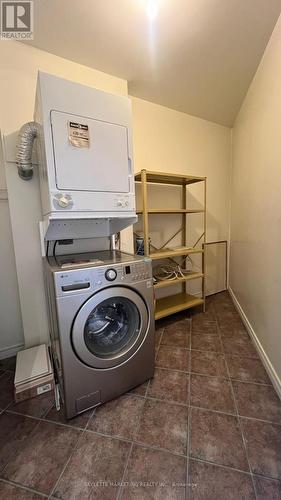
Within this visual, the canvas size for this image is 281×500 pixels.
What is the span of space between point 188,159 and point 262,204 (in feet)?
3.88

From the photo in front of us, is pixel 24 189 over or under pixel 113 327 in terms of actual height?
over

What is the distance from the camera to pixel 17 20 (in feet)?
4.32

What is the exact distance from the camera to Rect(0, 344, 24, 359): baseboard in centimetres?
173

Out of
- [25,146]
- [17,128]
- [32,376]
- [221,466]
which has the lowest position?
Result: [221,466]

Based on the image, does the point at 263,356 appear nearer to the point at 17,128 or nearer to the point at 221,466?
the point at 221,466

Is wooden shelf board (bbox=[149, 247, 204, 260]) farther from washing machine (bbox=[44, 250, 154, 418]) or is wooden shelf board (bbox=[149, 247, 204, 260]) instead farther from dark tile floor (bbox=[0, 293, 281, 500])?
dark tile floor (bbox=[0, 293, 281, 500])

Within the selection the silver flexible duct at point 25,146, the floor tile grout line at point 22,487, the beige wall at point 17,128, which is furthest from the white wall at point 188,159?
the floor tile grout line at point 22,487

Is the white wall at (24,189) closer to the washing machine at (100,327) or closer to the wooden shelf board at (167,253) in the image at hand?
the washing machine at (100,327)

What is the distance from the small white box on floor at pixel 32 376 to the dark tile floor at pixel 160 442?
0.06 metres

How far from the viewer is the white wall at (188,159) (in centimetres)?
220

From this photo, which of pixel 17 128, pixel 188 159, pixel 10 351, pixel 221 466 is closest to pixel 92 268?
pixel 221 466

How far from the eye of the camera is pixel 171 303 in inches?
92.6

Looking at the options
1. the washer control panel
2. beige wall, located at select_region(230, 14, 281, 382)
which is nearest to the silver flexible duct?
the washer control panel

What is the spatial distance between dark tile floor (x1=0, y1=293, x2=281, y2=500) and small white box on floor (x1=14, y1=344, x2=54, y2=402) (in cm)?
6
